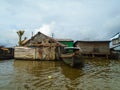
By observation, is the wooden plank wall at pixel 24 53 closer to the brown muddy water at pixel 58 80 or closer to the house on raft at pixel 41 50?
the house on raft at pixel 41 50

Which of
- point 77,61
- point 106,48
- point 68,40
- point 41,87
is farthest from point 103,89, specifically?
point 68,40

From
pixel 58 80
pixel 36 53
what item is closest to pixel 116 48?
pixel 36 53

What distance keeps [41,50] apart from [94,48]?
13.3 m

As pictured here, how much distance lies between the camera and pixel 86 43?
3603cm

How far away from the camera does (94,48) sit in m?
35.6

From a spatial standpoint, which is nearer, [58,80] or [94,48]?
→ [58,80]

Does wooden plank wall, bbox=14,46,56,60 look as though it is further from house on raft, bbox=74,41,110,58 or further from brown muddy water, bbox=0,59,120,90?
brown muddy water, bbox=0,59,120,90

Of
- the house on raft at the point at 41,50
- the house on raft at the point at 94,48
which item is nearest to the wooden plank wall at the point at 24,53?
the house on raft at the point at 41,50

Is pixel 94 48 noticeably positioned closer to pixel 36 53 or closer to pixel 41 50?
pixel 41 50

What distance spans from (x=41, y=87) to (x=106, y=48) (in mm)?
27886

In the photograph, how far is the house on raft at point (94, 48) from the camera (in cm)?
3488

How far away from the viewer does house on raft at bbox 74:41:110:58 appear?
34875mm

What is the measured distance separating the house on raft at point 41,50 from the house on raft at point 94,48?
27.9ft

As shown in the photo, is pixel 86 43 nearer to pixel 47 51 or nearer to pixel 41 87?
pixel 47 51
